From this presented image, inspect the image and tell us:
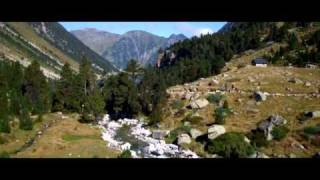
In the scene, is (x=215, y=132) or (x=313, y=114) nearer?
Answer: (x=215, y=132)

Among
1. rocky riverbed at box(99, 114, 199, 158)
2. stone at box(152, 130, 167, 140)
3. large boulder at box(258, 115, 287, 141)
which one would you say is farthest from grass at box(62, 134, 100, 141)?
large boulder at box(258, 115, 287, 141)

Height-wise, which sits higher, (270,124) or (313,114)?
(313,114)

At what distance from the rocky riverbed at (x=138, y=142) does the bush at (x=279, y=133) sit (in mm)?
7013

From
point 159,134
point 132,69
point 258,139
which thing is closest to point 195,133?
point 159,134

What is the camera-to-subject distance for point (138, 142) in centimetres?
4156

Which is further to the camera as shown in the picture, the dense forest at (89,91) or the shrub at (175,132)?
the dense forest at (89,91)

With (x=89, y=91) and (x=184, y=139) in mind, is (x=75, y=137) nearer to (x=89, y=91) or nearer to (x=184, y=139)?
(x=184, y=139)

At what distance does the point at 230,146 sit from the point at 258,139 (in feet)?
10.7

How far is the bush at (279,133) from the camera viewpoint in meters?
37.7

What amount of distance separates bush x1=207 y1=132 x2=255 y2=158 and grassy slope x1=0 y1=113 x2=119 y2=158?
25.3ft

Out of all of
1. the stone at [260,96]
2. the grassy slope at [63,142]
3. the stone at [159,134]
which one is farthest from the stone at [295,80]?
the grassy slope at [63,142]

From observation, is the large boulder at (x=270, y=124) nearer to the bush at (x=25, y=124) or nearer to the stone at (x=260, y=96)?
the stone at (x=260, y=96)
